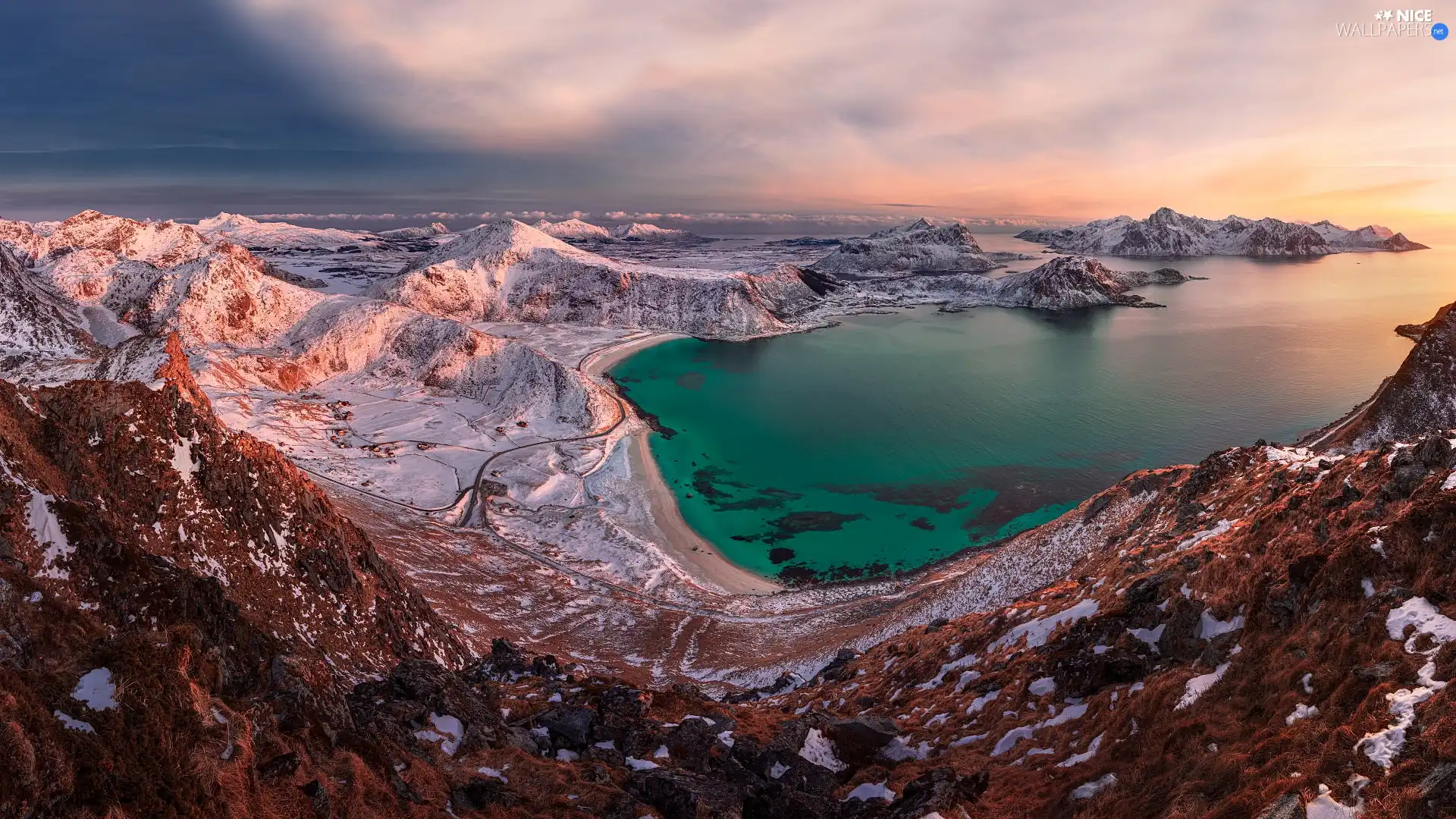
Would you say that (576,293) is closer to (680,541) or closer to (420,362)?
(420,362)

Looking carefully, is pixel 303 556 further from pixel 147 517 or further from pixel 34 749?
pixel 34 749

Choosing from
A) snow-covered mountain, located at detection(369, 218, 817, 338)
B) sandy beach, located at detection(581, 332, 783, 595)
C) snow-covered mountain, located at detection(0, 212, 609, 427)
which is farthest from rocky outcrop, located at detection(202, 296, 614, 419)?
snow-covered mountain, located at detection(369, 218, 817, 338)

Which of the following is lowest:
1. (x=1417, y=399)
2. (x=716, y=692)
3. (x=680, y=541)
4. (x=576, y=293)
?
(x=680, y=541)

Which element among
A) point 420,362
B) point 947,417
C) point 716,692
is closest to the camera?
point 716,692

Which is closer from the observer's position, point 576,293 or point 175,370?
point 175,370

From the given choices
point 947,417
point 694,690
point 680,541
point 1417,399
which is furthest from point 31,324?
point 1417,399

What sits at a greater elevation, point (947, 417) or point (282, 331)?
point (282, 331)

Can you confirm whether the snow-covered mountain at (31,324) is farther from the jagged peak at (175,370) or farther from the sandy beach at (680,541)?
the sandy beach at (680,541)

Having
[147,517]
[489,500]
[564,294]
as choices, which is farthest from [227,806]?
[564,294]
